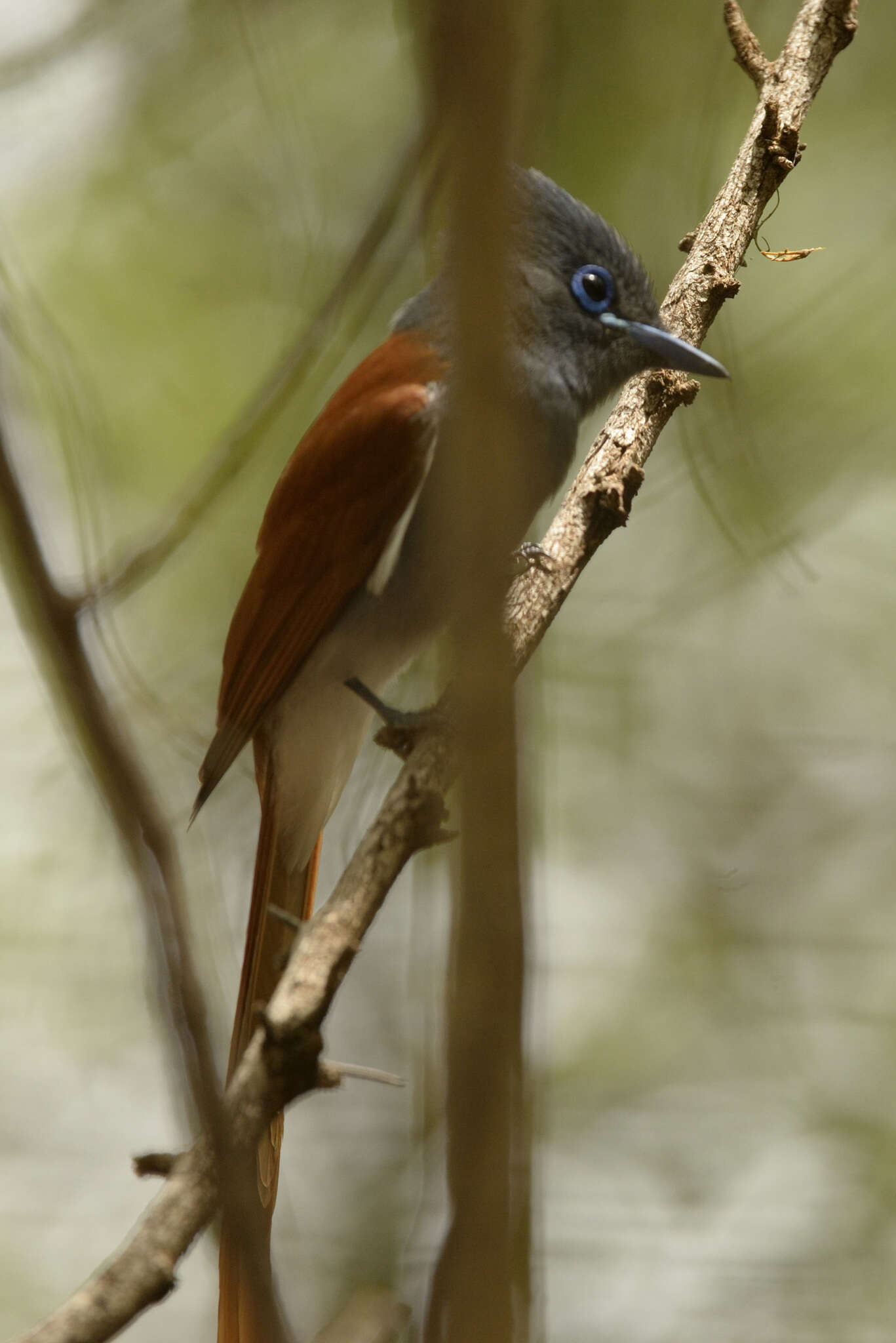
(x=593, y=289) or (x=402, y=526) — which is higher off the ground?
(x=593, y=289)

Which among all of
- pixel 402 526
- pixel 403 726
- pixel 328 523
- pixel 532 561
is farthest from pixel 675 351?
pixel 403 726

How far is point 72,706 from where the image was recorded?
79cm

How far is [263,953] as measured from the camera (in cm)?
239

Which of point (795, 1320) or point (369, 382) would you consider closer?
point (369, 382)

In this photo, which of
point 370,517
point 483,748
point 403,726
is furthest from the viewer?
point 370,517

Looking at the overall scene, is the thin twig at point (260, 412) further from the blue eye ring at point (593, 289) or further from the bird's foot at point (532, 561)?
the blue eye ring at point (593, 289)

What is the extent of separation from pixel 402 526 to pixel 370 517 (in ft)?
0.21

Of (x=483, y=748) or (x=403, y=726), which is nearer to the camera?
(x=483, y=748)

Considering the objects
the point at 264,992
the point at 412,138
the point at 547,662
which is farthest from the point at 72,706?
the point at 547,662

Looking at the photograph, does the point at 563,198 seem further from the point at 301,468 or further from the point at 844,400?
the point at 844,400

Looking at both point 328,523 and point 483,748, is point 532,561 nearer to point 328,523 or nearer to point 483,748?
point 328,523

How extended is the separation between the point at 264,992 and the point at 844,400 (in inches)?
128

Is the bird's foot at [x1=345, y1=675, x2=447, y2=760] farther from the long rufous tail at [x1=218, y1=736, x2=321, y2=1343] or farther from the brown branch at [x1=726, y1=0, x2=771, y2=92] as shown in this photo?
the brown branch at [x1=726, y1=0, x2=771, y2=92]

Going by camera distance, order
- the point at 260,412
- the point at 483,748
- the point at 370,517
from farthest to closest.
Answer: the point at 370,517 < the point at 260,412 < the point at 483,748
